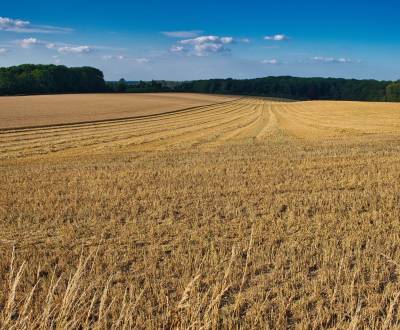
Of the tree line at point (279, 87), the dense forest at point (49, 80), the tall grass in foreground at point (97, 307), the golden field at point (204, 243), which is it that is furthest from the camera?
the tree line at point (279, 87)

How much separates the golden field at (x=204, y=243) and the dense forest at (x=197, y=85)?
95.1 m

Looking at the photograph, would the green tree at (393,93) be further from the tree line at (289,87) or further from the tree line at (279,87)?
the tree line at (289,87)

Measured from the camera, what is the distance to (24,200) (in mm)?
10273

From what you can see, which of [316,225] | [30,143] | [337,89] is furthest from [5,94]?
[337,89]

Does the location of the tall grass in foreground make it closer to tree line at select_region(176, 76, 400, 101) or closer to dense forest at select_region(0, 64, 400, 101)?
dense forest at select_region(0, 64, 400, 101)

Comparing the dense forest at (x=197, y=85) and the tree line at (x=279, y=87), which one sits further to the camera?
the tree line at (x=279, y=87)

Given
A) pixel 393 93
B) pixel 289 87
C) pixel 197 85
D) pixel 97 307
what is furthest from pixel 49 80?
pixel 97 307

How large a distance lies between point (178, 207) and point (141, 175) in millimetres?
4071

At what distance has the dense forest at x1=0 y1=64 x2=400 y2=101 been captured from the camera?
102125 mm

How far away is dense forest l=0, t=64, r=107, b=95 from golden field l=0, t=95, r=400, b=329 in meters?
91.1

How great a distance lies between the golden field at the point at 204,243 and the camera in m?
4.46

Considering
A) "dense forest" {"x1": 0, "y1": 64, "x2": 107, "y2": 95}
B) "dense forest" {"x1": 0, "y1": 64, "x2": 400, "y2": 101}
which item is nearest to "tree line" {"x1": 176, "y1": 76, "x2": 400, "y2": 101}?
"dense forest" {"x1": 0, "y1": 64, "x2": 400, "y2": 101}

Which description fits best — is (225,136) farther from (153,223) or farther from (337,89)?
(337,89)

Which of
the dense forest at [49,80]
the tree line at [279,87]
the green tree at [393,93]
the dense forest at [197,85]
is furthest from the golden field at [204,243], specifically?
the tree line at [279,87]
